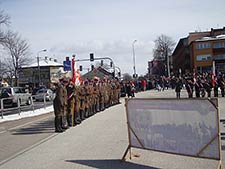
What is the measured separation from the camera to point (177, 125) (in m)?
7.48

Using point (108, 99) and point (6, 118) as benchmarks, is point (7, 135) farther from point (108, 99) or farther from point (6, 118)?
point (108, 99)

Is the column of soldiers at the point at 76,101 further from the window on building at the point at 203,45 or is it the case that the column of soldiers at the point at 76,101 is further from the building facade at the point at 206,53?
the window on building at the point at 203,45

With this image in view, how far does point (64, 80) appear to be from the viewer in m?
15.6

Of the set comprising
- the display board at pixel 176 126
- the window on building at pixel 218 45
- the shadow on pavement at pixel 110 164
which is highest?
the window on building at pixel 218 45

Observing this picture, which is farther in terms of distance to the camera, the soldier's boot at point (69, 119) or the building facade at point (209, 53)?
Result: the building facade at point (209, 53)

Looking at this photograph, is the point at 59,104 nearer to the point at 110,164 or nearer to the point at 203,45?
the point at 110,164

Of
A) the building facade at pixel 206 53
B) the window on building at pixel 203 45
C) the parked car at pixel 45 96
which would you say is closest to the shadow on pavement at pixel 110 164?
the parked car at pixel 45 96

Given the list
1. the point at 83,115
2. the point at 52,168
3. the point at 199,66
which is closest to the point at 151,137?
the point at 52,168

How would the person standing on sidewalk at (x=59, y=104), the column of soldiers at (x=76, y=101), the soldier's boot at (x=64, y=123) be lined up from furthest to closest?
1. the soldier's boot at (x=64, y=123)
2. the column of soldiers at (x=76, y=101)
3. the person standing on sidewalk at (x=59, y=104)

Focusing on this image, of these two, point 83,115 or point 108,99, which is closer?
point 83,115

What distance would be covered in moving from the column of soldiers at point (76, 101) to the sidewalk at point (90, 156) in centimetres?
130

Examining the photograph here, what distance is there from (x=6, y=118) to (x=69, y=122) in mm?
6557

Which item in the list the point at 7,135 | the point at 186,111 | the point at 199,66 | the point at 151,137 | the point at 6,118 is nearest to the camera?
the point at 186,111

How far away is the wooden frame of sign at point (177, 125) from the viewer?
22.5 ft
